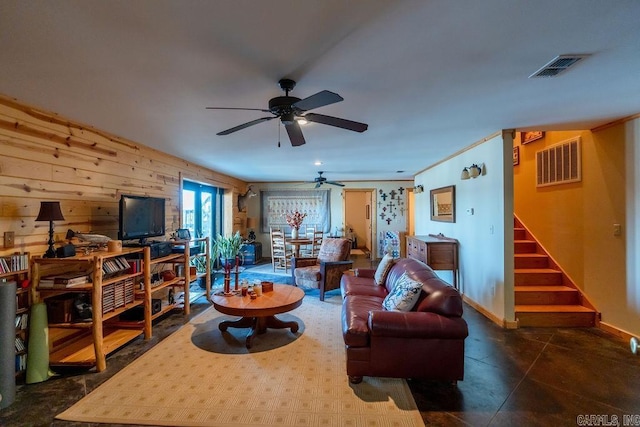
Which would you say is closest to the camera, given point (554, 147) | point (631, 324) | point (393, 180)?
point (631, 324)

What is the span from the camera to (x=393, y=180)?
812cm

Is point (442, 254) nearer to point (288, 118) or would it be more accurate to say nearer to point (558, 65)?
point (558, 65)

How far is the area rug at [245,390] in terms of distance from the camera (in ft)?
6.17

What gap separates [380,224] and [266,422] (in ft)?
22.3

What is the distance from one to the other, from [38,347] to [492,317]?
185 inches

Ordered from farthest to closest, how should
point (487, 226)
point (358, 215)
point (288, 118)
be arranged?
point (358, 215)
point (487, 226)
point (288, 118)

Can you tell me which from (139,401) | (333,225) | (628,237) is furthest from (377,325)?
(333,225)

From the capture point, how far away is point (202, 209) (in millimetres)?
6254

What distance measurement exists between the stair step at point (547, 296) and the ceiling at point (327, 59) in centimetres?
208

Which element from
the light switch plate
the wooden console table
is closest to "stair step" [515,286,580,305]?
the wooden console table

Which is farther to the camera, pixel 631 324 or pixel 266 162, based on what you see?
pixel 266 162

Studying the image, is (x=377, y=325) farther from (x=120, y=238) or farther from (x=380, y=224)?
(x=380, y=224)

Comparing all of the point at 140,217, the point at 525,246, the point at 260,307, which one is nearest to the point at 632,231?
the point at 525,246

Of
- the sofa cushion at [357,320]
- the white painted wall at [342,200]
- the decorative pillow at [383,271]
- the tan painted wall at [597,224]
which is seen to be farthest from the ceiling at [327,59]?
the white painted wall at [342,200]
